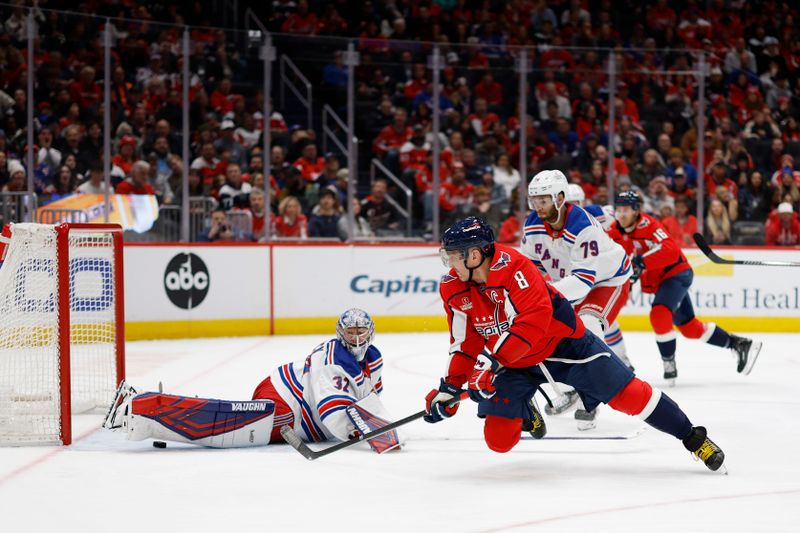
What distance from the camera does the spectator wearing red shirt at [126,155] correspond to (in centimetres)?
909

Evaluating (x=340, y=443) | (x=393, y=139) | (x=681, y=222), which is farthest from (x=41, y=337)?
(x=681, y=222)

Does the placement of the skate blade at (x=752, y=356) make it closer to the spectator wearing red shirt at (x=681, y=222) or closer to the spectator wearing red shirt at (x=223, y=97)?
the spectator wearing red shirt at (x=681, y=222)

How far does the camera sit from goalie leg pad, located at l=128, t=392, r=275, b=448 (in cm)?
452

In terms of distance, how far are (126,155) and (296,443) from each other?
17.7 ft

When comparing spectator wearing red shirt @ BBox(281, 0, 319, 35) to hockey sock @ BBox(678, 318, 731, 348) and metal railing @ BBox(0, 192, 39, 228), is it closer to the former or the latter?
metal railing @ BBox(0, 192, 39, 228)

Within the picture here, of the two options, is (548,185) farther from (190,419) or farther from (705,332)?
(705,332)

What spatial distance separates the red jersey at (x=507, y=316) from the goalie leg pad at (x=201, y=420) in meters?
0.96

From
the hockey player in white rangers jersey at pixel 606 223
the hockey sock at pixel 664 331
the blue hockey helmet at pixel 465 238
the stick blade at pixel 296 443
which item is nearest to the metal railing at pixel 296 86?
the hockey player in white rangers jersey at pixel 606 223

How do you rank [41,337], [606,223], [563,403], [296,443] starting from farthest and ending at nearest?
[606,223] < [563,403] < [41,337] < [296,443]

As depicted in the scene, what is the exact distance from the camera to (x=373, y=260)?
33.7ft

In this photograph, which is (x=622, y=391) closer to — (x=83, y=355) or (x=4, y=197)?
(x=83, y=355)

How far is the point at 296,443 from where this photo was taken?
4.37 metres

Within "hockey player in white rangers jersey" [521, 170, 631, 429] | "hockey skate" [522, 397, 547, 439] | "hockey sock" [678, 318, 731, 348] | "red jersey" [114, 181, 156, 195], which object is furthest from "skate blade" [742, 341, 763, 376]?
"red jersey" [114, 181, 156, 195]

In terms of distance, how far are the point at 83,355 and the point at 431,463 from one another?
8.78 ft
